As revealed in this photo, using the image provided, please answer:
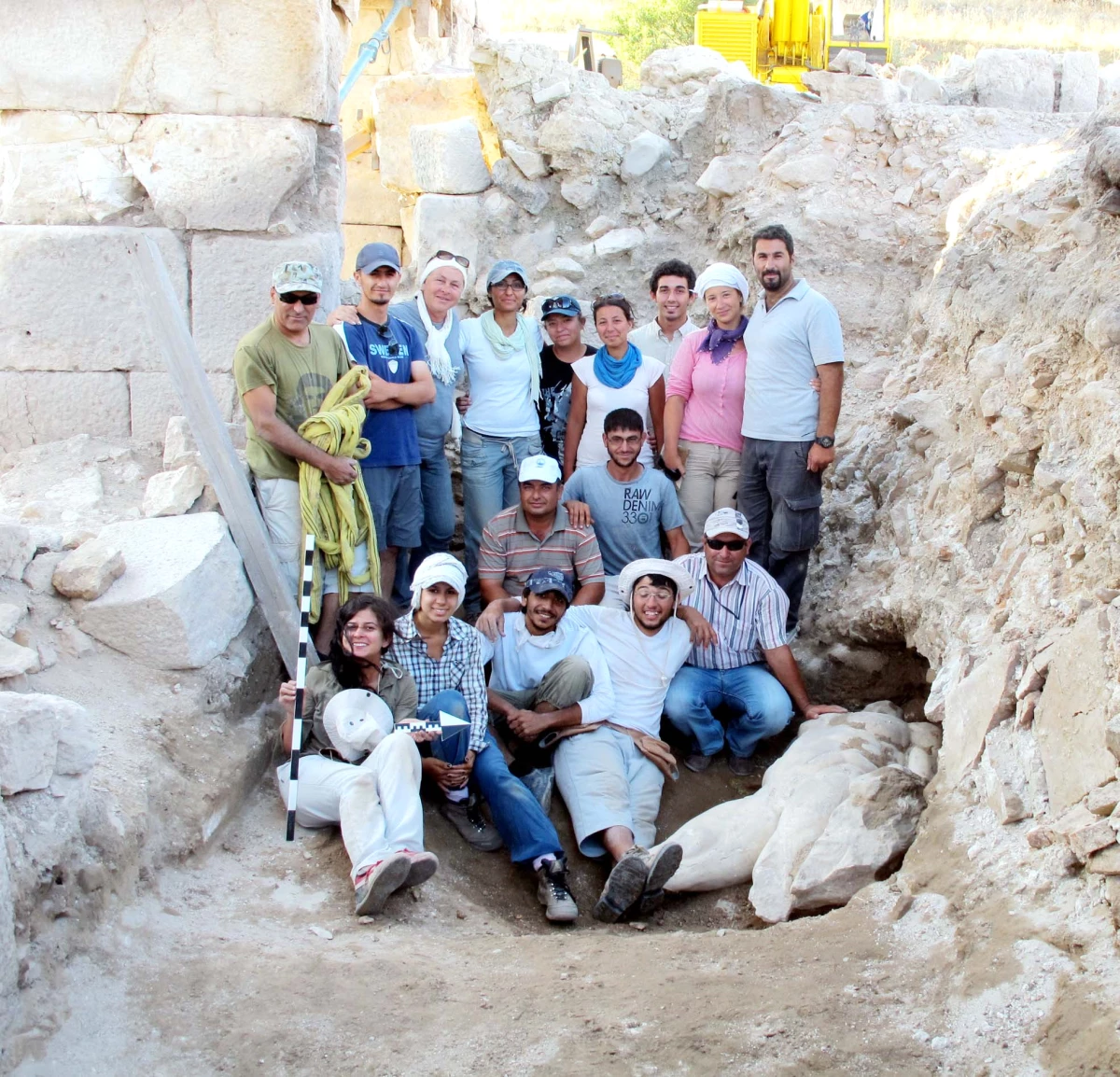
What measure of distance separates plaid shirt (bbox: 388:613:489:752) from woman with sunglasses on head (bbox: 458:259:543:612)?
3.48 feet

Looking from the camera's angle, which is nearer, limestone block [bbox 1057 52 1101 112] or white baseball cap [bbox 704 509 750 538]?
white baseball cap [bbox 704 509 750 538]

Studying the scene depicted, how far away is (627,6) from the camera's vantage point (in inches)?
912

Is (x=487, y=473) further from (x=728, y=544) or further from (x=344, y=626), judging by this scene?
(x=344, y=626)

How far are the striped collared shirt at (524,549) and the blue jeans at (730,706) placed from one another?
68cm

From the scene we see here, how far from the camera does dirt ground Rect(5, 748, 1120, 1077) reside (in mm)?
3006

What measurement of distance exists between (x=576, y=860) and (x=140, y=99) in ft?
14.1

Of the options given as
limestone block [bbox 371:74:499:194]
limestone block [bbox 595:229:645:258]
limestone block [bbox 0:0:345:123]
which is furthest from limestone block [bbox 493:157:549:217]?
limestone block [bbox 0:0:345:123]

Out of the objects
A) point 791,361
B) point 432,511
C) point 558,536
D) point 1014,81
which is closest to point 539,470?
point 558,536

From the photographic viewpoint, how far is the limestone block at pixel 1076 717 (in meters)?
3.49

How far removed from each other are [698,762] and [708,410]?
1.68 m

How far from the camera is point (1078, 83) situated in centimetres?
982

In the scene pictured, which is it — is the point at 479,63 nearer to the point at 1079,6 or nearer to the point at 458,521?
the point at 458,521

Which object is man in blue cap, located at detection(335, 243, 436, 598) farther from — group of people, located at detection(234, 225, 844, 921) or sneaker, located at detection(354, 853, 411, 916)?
sneaker, located at detection(354, 853, 411, 916)

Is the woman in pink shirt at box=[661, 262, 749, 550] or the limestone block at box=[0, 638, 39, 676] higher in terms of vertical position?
the woman in pink shirt at box=[661, 262, 749, 550]
